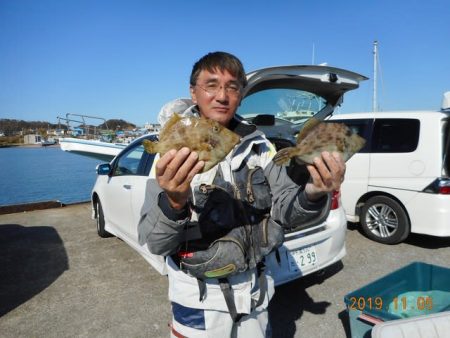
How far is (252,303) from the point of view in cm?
190

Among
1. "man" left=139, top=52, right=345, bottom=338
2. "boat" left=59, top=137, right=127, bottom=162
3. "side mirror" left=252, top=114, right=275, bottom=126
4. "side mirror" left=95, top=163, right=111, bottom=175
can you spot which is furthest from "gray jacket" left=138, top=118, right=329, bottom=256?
"boat" left=59, top=137, right=127, bottom=162

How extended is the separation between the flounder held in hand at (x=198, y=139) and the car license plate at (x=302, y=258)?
2.21m

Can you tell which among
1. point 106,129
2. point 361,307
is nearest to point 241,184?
point 361,307

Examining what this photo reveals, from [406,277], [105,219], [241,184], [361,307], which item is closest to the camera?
[241,184]

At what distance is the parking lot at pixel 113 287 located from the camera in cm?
340

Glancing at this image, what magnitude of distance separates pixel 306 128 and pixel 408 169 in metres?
4.56

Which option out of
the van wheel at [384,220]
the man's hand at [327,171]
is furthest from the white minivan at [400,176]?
the man's hand at [327,171]

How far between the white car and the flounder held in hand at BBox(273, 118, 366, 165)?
5.00 ft

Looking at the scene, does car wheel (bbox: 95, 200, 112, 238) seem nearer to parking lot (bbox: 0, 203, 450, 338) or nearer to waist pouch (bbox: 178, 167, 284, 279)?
parking lot (bbox: 0, 203, 450, 338)

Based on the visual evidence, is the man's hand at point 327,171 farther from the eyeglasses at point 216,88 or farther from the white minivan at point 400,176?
the white minivan at point 400,176

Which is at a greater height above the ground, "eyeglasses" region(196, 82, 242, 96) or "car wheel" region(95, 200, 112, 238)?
"eyeglasses" region(196, 82, 242, 96)

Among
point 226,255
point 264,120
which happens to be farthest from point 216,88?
point 264,120

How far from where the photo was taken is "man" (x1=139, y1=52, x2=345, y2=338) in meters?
1.60

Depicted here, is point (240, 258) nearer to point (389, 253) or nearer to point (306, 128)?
point (306, 128)
